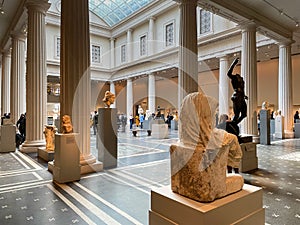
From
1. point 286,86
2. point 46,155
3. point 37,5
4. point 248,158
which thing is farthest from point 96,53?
point 248,158

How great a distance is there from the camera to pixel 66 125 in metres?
5.21

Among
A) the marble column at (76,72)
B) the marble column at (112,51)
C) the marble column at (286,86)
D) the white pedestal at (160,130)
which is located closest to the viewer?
the marble column at (76,72)

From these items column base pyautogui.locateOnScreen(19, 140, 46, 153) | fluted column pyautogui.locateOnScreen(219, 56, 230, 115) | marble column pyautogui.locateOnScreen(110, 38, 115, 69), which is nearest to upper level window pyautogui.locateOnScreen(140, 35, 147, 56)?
marble column pyautogui.locateOnScreen(110, 38, 115, 69)

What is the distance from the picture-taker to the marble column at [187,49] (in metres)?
8.45

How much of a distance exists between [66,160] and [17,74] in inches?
344

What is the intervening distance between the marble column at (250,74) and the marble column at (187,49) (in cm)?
447

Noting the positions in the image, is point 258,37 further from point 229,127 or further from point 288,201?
point 288,201

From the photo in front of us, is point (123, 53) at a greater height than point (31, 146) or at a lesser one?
greater

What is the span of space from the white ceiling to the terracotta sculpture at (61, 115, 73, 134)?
22.3 feet

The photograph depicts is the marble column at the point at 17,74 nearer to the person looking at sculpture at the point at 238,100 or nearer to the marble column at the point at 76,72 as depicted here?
the marble column at the point at 76,72

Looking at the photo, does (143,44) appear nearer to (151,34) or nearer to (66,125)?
(151,34)

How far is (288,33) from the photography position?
1400 cm

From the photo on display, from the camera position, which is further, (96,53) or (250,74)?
(96,53)

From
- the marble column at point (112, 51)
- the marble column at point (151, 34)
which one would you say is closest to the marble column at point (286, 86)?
the marble column at point (151, 34)
